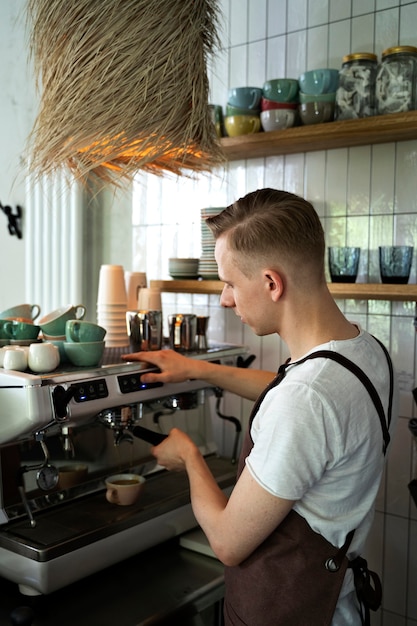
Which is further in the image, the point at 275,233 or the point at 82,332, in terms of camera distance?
the point at 82,332

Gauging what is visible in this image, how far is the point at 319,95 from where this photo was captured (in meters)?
2.18

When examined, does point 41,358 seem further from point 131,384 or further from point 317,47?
point 317,47

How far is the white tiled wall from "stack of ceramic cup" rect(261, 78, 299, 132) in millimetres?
171

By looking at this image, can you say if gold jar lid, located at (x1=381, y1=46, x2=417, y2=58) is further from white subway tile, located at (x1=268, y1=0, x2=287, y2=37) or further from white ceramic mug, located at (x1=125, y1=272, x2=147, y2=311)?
white ceramic mug, located at (x1=125, y1=272, x2=147, y2=311)

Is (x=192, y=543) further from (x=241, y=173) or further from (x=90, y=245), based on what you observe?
(x=90, y=245)

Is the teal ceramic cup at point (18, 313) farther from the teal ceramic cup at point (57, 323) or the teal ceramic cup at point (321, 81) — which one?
the teal ceramic cup at point (321, 81)

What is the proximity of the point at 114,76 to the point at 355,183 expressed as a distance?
3.30 feet

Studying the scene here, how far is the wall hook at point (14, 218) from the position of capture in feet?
10.5

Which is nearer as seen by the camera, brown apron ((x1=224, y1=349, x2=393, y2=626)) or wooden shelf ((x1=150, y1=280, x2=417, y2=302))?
brown apron ((x1=224, y1=349, x2=393, y2=626))

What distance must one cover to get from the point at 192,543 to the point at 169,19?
1.37m

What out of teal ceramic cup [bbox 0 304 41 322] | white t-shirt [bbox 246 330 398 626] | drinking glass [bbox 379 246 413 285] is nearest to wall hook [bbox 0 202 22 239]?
teal ceramic cup [bbox 0 304 41 322]

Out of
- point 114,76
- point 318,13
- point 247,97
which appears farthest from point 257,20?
point 114,76

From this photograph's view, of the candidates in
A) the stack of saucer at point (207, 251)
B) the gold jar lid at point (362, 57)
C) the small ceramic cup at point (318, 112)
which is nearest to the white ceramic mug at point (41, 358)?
the stack of saucer at point (207, 251)

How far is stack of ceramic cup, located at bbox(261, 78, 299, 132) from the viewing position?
2232 millimetres
